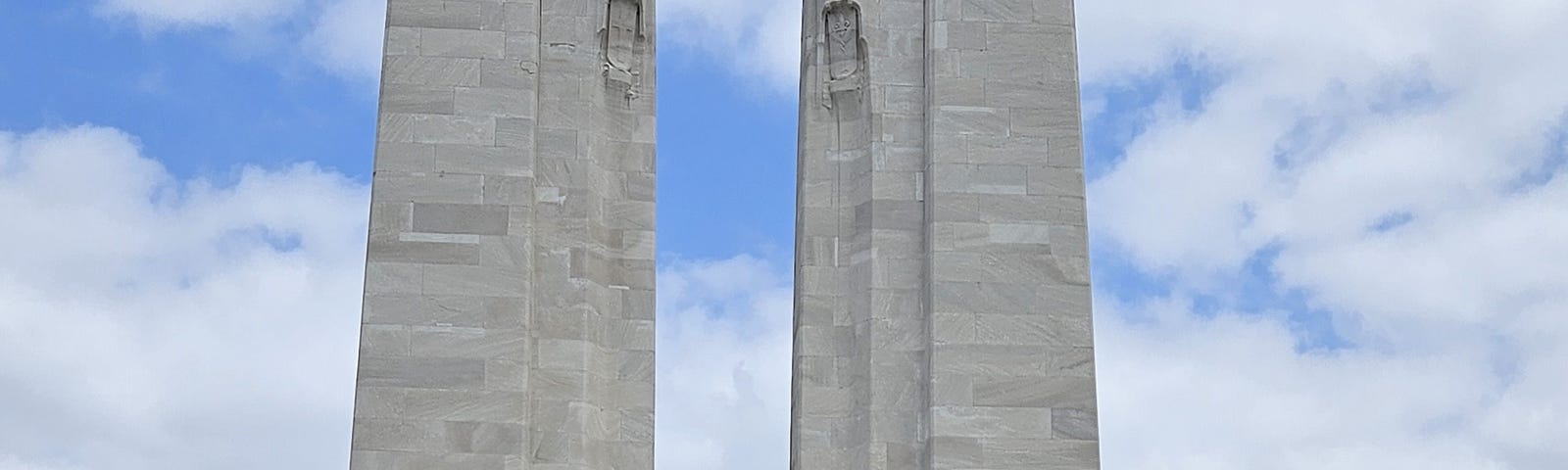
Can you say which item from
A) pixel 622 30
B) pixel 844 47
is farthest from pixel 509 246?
pixel 844 47

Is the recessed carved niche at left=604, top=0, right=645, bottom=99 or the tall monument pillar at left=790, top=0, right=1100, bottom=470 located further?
the recessed carved niche at left=604, top=0, right=645, bottom=99

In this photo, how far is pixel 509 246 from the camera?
2334cm

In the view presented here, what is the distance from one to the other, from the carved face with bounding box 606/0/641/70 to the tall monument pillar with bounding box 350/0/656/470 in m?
0.04

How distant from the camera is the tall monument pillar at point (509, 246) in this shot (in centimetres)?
2280

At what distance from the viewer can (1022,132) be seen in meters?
24.3

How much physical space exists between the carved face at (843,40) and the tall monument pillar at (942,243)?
18mm

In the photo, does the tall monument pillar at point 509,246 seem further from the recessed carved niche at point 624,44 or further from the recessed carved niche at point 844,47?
the recessed carved niche at point 844,47

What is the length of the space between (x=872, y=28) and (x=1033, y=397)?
4501mm

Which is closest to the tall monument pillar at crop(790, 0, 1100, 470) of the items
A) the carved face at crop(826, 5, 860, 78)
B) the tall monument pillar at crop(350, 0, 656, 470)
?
the carved face at crop(826, 5, 860, 78)

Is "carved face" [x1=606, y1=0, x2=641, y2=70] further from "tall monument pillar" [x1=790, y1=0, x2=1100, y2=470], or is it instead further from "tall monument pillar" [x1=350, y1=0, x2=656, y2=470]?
"tall monument pillar" [x1=790, y1=0, x2=1100, y2=470]

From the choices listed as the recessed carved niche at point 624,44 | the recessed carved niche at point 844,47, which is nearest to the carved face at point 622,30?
the recessed carved niche at point 624,44

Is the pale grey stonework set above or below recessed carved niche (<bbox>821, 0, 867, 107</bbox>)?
below

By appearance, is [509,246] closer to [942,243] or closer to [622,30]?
[622,30]

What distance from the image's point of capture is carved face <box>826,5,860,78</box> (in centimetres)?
2500
